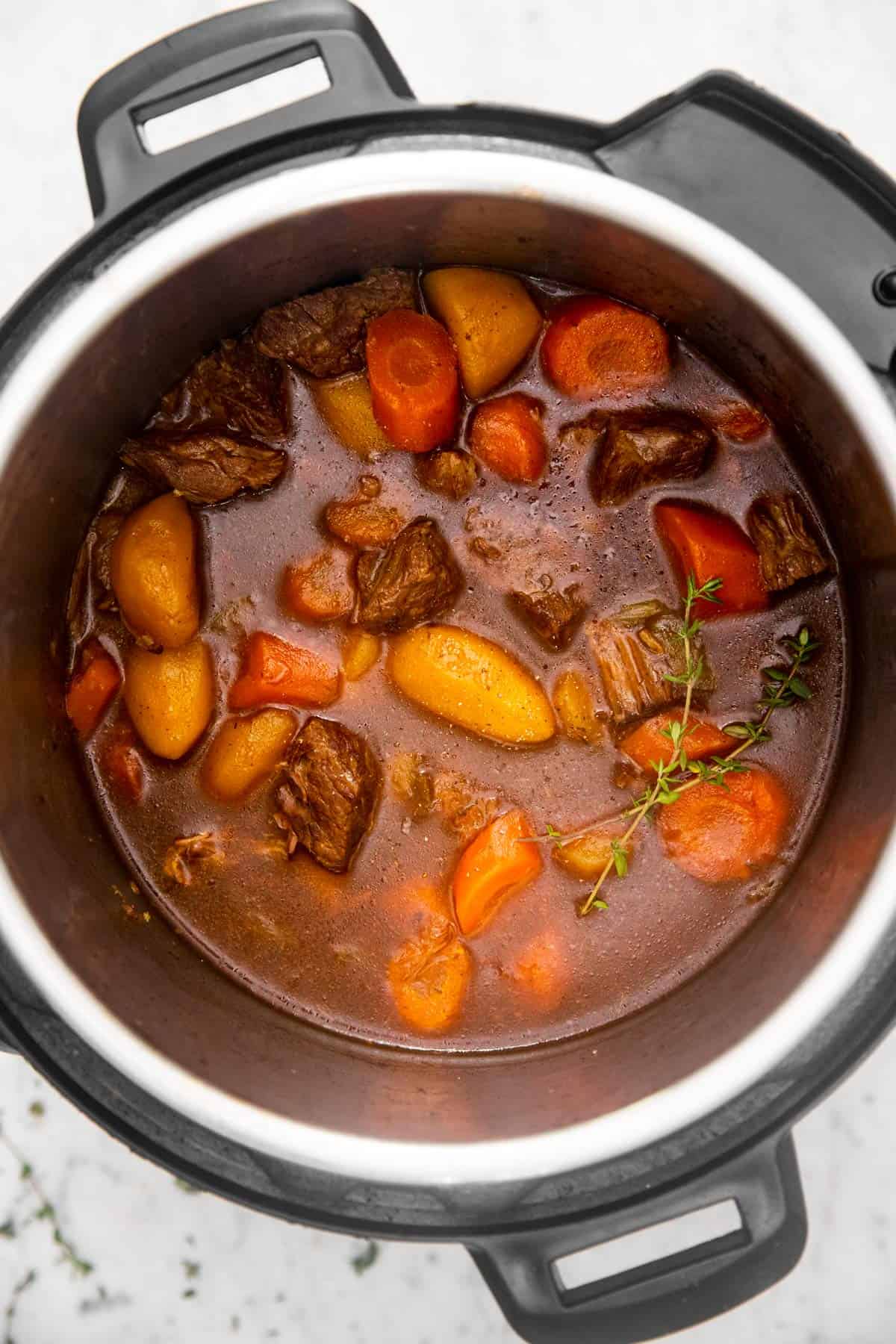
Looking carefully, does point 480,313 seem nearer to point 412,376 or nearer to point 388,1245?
point 412,376

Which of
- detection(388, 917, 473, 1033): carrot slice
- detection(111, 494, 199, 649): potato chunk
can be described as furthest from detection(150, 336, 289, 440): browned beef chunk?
detection(388, 917, 473, 1033): carrot slice

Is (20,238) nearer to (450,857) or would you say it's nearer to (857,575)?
(450,857)

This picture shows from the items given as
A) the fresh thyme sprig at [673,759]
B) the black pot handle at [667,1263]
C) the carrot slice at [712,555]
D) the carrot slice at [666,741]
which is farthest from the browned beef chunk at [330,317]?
the black pot handle at [667,1263]

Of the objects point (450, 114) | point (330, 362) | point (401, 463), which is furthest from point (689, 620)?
point (450, 114)

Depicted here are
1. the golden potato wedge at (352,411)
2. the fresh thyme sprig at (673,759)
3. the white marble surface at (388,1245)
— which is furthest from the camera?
the white marble surface at (388,1245)

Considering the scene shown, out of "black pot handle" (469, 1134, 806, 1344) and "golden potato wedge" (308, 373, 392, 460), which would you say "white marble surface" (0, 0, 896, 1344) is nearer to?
"black pot handle" (469, 1134, 806, 1344)

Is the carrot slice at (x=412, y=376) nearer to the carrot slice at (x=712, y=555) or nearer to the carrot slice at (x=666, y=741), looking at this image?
the carrot slice at (x=712, y=555)

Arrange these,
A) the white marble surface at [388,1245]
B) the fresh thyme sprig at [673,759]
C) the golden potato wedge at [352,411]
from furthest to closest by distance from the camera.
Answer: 1. the white marble surface at [388,1245]
2. the golden potato wedge at [352,411]
3. the fresh thyme sprig at [673,759]
